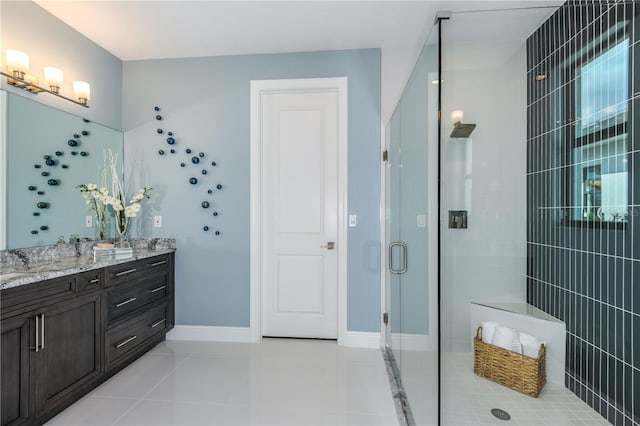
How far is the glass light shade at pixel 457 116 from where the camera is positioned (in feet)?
4.39

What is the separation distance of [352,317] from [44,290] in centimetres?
215

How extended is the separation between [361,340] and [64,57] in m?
3.34

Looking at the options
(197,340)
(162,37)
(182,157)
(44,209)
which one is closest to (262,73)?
(162,37)

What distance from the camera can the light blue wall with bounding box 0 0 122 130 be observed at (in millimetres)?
2043

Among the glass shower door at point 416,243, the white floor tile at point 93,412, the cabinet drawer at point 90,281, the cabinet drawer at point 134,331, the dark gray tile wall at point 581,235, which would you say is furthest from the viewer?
the cabinet drawer at point 134,331

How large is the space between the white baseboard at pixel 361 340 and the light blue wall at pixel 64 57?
291cm

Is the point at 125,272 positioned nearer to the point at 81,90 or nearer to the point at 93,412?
the point at 93,412

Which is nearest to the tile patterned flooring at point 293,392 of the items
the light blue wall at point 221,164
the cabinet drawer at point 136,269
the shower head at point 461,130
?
the light blue wall at point 221,164

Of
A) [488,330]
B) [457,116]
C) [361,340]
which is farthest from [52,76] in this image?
[488,330]

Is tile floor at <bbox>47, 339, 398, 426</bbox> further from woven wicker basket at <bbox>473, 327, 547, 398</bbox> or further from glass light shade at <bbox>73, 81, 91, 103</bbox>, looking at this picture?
glass light shade at <bbox>73, 81, 91, 103</bbox>

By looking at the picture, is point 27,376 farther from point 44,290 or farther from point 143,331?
point 143,331

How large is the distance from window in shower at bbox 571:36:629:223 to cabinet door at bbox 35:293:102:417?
2.75m

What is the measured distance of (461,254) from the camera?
4.67 ft

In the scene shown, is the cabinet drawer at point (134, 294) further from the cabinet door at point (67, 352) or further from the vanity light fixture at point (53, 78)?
the vanity light fixture at point (53, 78)
